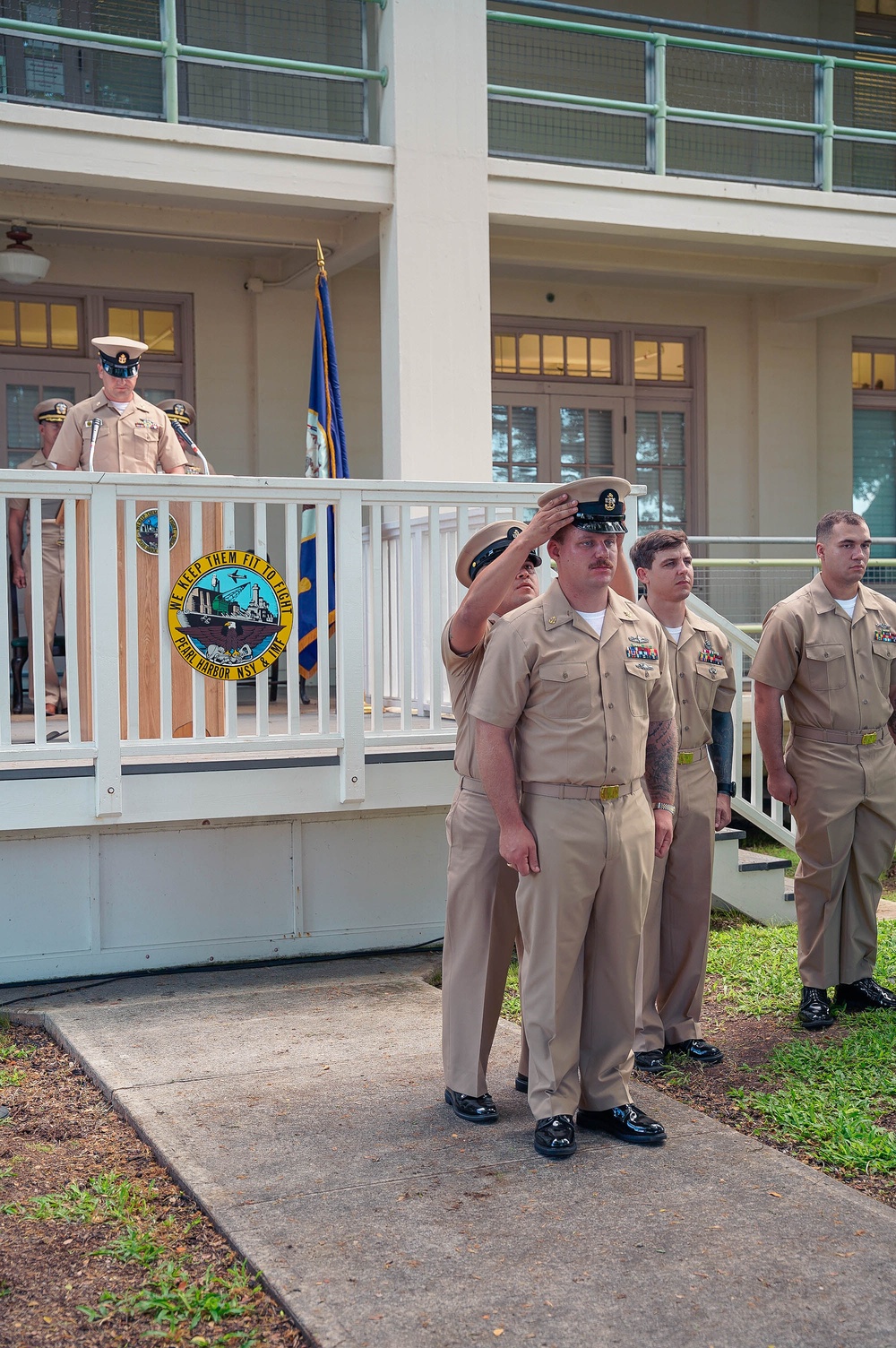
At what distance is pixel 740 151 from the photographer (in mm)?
11062

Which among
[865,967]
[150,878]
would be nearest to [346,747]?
[150,878]

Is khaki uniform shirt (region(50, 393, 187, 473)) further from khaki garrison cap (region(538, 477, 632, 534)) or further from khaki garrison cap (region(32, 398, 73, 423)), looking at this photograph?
khaki garrison cap (region(538, 477, 632, 534))

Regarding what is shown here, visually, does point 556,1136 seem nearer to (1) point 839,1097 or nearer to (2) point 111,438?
(1) point 839,1097

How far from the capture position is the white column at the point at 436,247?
8.63 meters

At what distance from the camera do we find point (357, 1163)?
3.86 meters

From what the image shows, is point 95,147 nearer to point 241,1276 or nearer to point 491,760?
point 491,760

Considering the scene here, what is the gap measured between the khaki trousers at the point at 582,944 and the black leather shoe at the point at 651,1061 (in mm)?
686

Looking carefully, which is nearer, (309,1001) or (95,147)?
(309,1001)

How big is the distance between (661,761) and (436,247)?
5.38 metres

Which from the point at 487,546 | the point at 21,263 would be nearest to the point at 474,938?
the point at 487,546

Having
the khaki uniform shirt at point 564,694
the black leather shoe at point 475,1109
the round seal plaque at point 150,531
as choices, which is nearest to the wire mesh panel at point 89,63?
the round seal plaque at point 150,531

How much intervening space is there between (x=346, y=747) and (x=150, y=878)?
1.08 m

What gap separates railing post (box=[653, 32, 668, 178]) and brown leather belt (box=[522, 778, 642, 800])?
6798 millimetres

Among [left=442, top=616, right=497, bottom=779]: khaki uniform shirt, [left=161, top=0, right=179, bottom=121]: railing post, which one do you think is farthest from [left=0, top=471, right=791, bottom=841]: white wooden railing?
[left=161, top=0, right=179, bottom=121]: railing post
